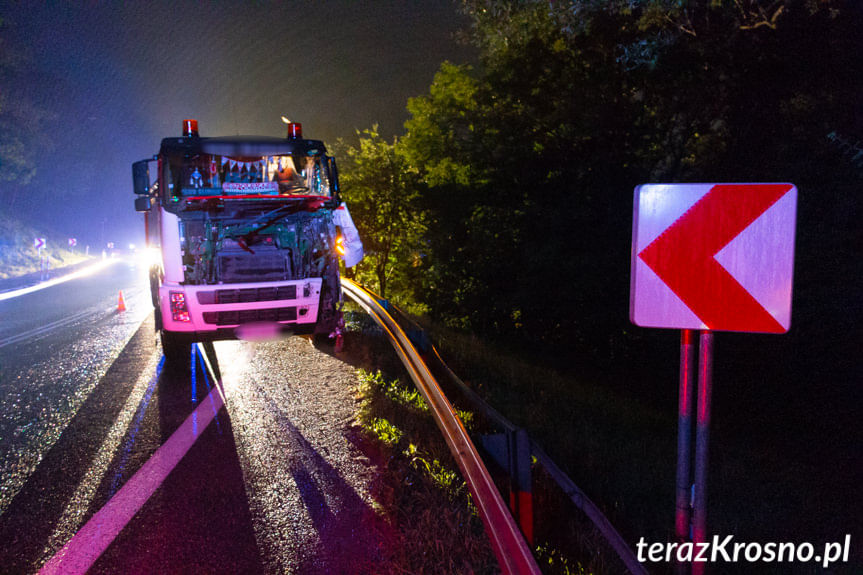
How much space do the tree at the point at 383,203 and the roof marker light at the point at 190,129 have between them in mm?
8444

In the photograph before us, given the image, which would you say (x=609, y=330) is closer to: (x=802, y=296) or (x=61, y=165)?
(x=802, y=296)

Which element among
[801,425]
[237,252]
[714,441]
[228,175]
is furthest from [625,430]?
[228,175]

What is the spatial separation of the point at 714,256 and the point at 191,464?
4143 mm

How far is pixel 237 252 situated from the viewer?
732cm

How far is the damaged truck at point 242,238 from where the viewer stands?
712 cm

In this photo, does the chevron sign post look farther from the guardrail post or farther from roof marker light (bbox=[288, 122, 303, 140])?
roof marker light (bbox=[288, 122, 303, 140])

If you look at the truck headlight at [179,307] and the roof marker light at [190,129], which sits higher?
the roof marker light at [190,129]

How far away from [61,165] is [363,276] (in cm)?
5511

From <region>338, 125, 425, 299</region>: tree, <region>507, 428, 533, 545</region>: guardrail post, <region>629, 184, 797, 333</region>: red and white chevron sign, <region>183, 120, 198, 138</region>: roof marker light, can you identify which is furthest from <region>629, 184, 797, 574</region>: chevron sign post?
<region>338, 125, 425, 299</region>: tree

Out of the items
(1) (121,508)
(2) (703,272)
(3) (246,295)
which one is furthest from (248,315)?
(2) (703,272)

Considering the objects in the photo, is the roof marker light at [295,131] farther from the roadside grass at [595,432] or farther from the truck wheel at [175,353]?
the roadside grass at [595,432]

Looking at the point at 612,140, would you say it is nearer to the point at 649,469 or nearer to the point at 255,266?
the point at 255,266

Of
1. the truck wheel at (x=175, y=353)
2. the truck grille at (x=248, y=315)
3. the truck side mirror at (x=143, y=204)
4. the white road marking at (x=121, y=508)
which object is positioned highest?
the truck side mirror at (x=143, y=204)

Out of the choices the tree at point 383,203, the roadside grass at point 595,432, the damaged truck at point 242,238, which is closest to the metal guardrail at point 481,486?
the roadside grass at point 595,432
